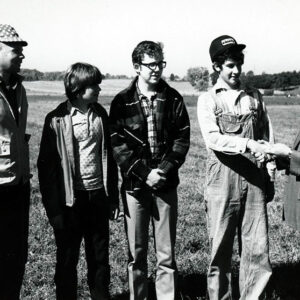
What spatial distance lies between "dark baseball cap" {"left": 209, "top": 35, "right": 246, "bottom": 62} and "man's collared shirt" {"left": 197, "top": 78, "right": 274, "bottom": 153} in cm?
27

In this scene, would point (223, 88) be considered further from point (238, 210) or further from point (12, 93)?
point (12, 93)

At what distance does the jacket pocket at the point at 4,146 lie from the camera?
3.75 metres

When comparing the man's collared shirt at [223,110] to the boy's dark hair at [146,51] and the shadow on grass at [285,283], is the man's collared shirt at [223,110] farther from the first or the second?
the shadow on grass at [285,283]

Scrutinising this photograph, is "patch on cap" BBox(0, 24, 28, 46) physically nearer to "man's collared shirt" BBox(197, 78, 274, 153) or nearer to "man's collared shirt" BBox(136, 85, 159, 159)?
"man's collared shirt" BBox(136, 85, 159, 159)

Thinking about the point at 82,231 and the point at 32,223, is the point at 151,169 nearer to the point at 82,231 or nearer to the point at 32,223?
the point at 82,231

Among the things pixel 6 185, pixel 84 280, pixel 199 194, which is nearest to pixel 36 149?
pixel 199 194

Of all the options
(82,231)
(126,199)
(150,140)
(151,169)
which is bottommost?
(82,231)

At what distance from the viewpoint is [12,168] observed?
3826 millimetres

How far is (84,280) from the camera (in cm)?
507

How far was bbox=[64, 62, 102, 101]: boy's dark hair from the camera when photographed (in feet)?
13.4

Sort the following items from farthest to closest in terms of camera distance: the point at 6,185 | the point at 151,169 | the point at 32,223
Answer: the point at 32,223 < the point at 151,169 < the point at 6,185

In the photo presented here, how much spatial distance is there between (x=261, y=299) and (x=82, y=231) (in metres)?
1.97

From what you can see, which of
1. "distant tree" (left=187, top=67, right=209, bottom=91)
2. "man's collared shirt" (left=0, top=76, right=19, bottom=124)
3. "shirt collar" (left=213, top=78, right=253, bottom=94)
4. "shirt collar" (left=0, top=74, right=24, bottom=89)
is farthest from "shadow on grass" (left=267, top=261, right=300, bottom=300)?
"distant tree" (left=187, top=67, right=209, bottom=91)

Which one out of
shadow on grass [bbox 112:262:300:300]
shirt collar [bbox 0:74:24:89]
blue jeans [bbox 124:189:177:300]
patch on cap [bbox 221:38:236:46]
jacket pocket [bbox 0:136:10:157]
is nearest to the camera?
jacket pocket [bbox 0:136:10:157]
